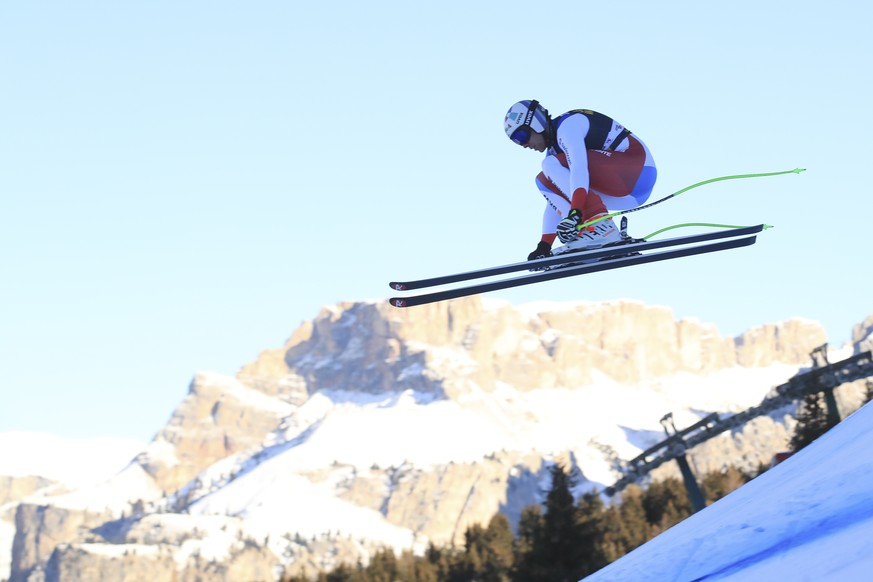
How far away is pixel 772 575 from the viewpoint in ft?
14.8

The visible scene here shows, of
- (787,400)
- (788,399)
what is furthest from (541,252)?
(787,400)

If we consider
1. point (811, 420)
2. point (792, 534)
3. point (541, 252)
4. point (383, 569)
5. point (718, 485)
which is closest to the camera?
point (792, 534)

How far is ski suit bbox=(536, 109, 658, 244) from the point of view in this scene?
30.2ft

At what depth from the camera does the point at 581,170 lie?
361 inches

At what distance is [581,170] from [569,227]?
46 centimetres

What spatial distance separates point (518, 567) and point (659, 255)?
78.9 feet

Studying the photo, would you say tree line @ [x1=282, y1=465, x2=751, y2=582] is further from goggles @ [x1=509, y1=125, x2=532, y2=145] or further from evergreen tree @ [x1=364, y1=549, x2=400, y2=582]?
goggles @ [x1=509, y1=125, x2=532, y2=145]

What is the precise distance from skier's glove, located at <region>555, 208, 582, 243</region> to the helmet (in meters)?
0.72

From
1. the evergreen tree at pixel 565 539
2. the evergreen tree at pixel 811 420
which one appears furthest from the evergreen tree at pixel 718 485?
the evergreen tree at pixel 565 539

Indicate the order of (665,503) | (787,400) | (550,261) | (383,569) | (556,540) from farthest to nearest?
(665,503)
(383,569)
(556,540)
(787,400)
(550,261)

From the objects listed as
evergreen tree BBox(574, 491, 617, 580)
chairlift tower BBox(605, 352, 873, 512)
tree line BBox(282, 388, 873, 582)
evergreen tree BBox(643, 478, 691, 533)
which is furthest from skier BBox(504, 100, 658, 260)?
evergreen tree BBox(643, 478, 691, 533)

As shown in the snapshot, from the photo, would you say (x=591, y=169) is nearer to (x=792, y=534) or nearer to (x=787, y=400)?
(x=792, y=534)

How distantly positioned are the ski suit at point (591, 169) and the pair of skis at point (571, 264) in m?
0.42

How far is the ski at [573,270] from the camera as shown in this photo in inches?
336
